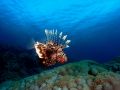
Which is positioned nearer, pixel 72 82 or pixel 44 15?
pixel 72 82

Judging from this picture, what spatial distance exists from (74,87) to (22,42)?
2757 centimetres

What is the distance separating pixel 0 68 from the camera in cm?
1003

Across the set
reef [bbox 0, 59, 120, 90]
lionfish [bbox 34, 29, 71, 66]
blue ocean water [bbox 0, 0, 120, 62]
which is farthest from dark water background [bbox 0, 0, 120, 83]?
reef [bbox 0, 59, 120, 90]

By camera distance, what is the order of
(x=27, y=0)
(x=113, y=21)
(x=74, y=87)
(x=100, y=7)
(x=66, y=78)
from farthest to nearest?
(x=113, y=21), (x=100, y=7), (x=27, y=0), (x=66, y=78), (x=74, y=87)

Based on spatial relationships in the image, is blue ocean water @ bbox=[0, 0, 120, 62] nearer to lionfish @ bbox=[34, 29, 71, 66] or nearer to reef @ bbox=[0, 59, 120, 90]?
lionfish @ bbox=[34, 29, 71, 66]

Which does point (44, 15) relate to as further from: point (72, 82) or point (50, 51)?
point (72, 82)

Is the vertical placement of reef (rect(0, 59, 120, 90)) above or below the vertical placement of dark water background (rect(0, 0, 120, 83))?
below

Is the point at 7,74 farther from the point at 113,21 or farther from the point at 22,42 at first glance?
the point at 113,21

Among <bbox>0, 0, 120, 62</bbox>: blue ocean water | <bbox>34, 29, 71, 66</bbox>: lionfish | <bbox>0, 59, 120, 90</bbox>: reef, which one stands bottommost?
<bbox>0, 59, 120, 90</bbox>: reef

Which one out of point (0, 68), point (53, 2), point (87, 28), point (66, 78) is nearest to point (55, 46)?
point (66, 78)

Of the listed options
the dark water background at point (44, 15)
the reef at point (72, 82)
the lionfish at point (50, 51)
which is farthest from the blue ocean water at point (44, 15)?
the reef at point (72, 82)

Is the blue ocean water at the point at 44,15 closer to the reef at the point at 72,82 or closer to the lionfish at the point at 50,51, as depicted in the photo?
the lionfish at the point at 50,51

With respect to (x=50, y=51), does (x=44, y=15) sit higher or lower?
higher

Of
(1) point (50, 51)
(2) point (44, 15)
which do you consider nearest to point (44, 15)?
(2) point (44, 15)
